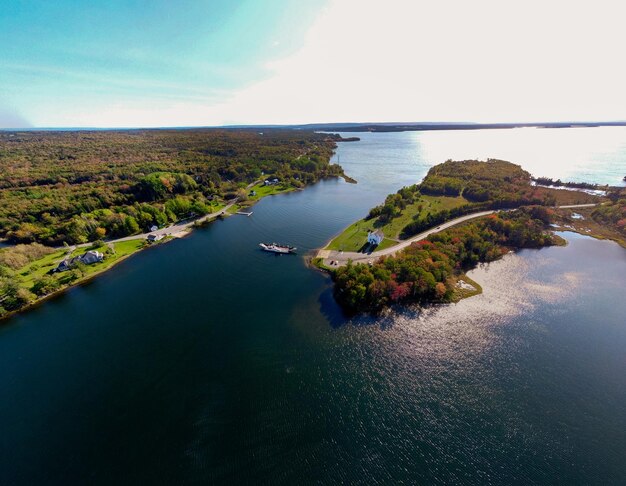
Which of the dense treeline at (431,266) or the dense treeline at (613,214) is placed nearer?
the dense treeline at (431,266)

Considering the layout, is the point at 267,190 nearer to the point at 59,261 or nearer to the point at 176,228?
the point at 176,228

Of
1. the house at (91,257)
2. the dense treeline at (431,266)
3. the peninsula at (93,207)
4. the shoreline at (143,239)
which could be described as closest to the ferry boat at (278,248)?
the dense treeline at (431,266)

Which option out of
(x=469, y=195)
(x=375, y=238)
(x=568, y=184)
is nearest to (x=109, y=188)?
(x=375, y=238)

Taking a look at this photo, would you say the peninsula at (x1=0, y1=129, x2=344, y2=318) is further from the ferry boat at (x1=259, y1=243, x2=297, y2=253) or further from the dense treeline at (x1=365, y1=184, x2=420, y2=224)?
the dense treeline at (x1=365, y1=184, x2=420, y2=224)

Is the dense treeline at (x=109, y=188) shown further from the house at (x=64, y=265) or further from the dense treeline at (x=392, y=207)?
the dense treeline at (x=392, y=207)

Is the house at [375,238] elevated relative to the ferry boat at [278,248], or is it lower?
elevated

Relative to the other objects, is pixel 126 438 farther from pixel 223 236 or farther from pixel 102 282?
pixel 223 236

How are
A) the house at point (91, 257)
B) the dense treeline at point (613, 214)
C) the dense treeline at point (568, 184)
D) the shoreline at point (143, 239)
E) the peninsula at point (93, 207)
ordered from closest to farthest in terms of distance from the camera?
the shoreline at point (143, 239) < the peninsula at point (93, 207) < the house at point (91, 257) < the dense treeline at point (613, 214) < the dense treeline at point (568, 184)
